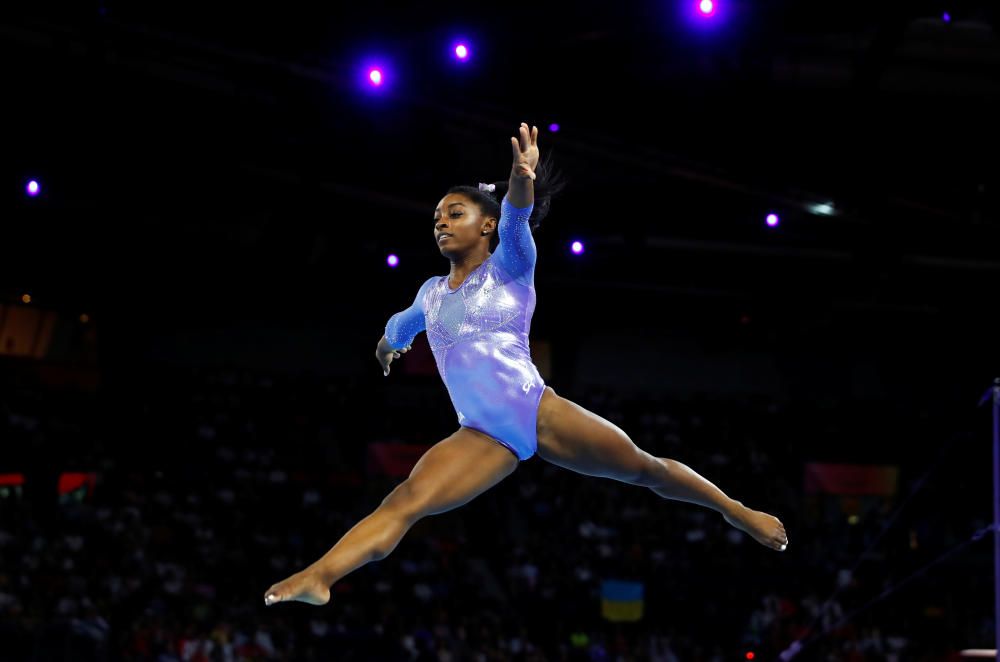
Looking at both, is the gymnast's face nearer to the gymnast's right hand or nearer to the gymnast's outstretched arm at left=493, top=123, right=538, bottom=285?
the gymnast's outstretched arm at left=493, top=123, right=538, bottom=285

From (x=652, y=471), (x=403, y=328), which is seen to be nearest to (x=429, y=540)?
(x=403, y=328)

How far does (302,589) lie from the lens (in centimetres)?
285

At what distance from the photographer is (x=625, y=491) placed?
14109 mm

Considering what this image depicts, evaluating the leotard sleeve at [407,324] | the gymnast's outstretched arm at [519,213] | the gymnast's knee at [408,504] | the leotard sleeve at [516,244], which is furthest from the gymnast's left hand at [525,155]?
the gymnast's knee at [408,504]

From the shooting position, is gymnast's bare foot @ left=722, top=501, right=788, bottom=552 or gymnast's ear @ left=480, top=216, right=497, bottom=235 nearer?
gymnast's ear @ left=480, top=216, right=497, bottom=235

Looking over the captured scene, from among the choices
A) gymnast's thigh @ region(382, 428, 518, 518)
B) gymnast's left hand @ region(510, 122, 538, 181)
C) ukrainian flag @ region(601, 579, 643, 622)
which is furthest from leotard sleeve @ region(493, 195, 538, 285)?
ukrainian flag @ region(601, 579, 643, 622)

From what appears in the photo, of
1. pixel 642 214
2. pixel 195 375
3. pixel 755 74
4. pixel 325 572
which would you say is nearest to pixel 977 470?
pixel 642 214

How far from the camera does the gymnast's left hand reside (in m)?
3.33

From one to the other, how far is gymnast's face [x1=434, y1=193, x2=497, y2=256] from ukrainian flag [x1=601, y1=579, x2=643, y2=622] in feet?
28.0

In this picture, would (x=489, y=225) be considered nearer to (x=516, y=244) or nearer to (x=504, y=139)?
(x=516, y=244)

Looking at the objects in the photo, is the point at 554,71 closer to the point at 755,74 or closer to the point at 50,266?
the point at 755,74

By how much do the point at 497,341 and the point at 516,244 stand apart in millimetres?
319

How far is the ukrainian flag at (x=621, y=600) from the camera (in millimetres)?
11492

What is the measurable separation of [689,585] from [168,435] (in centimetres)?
625
